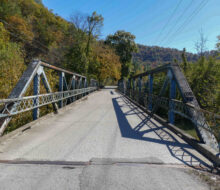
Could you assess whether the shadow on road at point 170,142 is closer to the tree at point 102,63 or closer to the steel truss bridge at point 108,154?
the steel truss bridge at point 108,154

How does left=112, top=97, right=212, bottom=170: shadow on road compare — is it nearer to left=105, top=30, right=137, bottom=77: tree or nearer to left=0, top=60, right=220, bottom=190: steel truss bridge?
left=0, top=60, right=220, bottom=190: steel truss bridge

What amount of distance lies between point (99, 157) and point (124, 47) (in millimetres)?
42280

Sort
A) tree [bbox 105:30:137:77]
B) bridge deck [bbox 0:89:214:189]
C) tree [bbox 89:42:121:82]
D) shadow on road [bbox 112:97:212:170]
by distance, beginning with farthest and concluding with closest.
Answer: tree [bbox 105:30:137:77] → tree [bbox 89:42:121:82] → shadow on road [bbox 112:97:212:170] → bridge deck [bbox 0:89:214:189]

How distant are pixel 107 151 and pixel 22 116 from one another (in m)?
6.64

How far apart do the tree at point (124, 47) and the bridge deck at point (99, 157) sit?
38130mm

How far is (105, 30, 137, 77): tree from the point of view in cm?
4231

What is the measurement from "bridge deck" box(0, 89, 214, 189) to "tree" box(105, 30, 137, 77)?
1501 inches

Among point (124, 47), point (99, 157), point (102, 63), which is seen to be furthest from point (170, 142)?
point (124, 47)

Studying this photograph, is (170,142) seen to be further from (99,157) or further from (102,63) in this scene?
(102,63)

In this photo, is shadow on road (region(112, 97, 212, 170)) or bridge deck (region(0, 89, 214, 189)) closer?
bridge deck (region(0, 89, 214, 189))

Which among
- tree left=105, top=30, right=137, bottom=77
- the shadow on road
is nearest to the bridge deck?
the shadow on road

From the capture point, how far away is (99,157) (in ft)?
10.5

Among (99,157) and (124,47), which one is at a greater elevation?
(124,47)

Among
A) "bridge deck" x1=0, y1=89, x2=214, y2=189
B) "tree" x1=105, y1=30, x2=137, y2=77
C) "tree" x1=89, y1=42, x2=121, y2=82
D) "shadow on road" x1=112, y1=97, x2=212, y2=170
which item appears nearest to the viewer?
"bridge deck" x1=0, y1=89, x2=214, y2=189
